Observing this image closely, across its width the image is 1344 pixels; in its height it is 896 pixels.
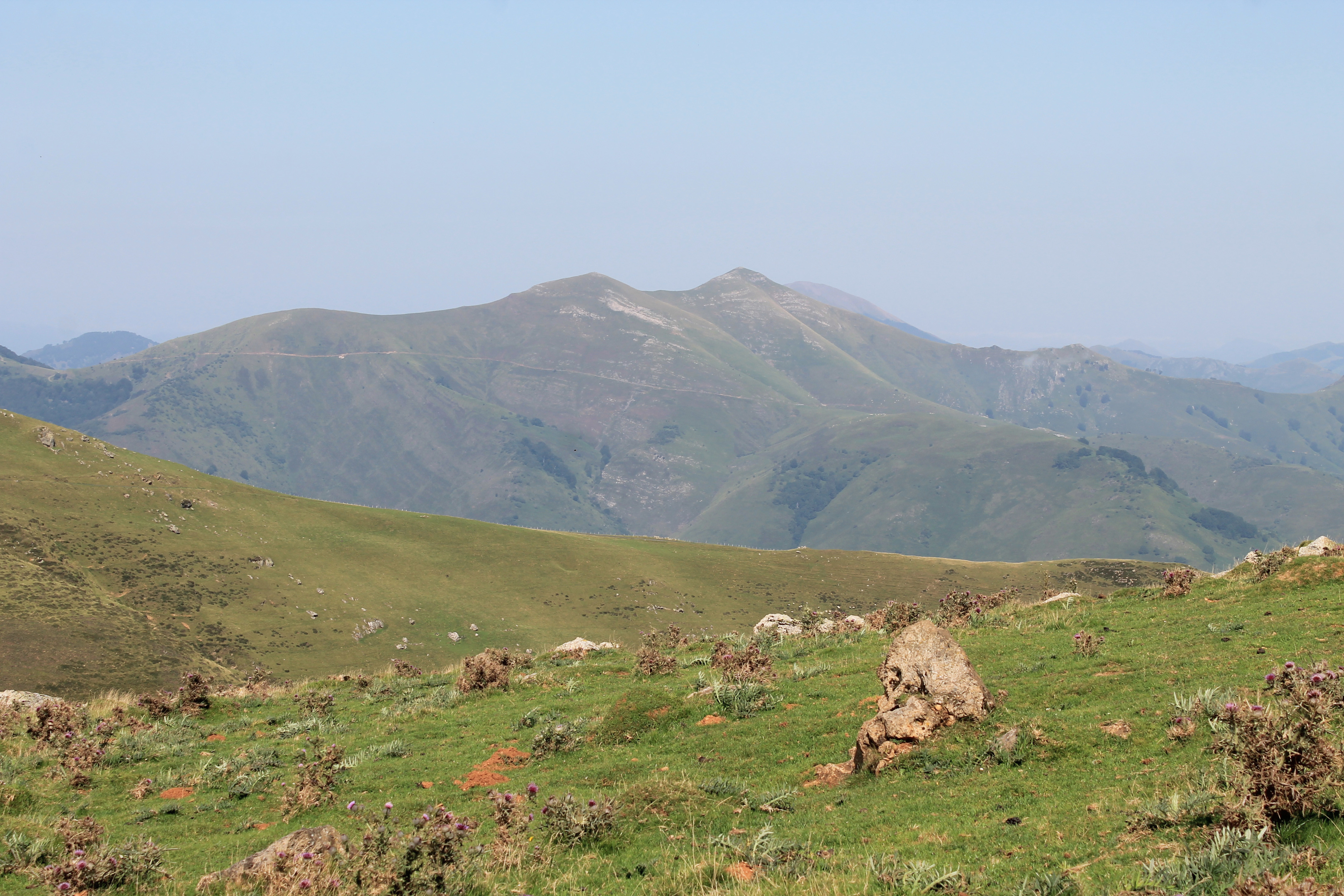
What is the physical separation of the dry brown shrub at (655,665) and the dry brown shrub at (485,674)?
465 centimetres

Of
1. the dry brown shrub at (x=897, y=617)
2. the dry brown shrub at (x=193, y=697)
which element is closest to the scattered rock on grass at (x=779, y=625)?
the dry brown shrub at (x=897, y=617)

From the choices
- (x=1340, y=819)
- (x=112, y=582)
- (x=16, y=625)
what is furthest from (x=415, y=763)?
(x=112, y=582)

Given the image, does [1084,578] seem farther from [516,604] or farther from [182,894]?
[182,894]

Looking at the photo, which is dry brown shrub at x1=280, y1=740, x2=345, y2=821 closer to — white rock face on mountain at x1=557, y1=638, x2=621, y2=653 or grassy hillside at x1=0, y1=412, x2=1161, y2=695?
white rock face on mountain at x1=557, y1=638, x2=621, y2=653

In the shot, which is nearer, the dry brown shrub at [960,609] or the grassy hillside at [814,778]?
the grassy hillside at [814,778]

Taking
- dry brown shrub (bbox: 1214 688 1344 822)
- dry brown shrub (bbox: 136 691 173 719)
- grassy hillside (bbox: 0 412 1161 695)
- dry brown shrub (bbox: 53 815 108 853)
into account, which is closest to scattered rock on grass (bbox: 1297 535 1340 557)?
dry brown shrub (bbox: 1214 688 1344 822)

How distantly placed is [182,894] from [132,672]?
182 feet

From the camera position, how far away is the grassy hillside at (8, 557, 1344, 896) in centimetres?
910

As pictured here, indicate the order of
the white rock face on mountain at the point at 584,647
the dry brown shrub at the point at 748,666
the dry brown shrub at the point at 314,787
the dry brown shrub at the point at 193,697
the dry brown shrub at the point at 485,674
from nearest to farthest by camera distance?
the dry brown shrub at the point at 314,787 → the dry brown shrub at the point at 748,666 → the dry brown shrub at the point at 193,697 → the dry brown shrub at the point at 485,674 → the white rock face on mountain at the point at 584,647

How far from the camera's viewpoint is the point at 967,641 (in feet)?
77.2

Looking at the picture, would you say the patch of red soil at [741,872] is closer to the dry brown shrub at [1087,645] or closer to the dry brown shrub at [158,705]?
the dry brown shrub at [1087,645]

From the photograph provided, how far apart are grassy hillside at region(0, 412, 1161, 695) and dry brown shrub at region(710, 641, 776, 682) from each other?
47129mm

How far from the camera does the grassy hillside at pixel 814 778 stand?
358 inches

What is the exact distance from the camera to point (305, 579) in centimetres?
8375
